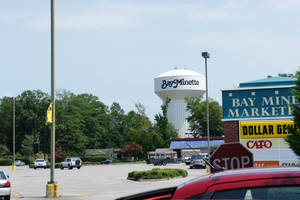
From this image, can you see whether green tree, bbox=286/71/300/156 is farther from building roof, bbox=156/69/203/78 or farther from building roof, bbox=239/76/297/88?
building roof, bbox=156/69/203/78

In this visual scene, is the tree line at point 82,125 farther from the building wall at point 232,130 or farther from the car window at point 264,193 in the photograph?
the car window at point 264,193

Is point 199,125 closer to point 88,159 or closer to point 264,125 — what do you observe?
point 88,159

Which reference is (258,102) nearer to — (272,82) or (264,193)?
(272,82)

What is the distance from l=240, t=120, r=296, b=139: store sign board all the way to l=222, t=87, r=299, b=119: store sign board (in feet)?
1.56

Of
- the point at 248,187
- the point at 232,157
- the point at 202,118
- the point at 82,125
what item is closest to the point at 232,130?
the point at 232,157

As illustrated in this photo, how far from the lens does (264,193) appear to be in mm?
3779

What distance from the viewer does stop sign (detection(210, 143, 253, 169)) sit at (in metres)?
6.79

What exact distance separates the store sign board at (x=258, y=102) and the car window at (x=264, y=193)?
19396mm

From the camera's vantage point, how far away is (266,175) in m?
3.86

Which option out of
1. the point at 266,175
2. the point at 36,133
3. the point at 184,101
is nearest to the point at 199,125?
the point at 184,101

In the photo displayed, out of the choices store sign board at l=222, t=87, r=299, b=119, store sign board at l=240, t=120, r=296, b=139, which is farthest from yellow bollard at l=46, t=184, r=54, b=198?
store sign board at l=222, t=87, r=299, b=119

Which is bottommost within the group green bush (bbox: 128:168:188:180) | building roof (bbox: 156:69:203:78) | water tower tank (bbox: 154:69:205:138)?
green bush (bbox: 128:168:188:180)

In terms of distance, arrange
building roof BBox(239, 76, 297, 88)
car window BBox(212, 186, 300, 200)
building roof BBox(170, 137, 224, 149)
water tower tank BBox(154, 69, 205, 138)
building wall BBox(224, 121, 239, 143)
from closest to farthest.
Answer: car window BBox(212, 186, 300, 200), building wall BBox(224, 121, 239, 143), building roof BBox(239, 76, 297, 88), building roof BBox(170, 137, 224, 149), water tower tank BBox(154, 69, 205, 138)

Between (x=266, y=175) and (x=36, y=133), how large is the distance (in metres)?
138
